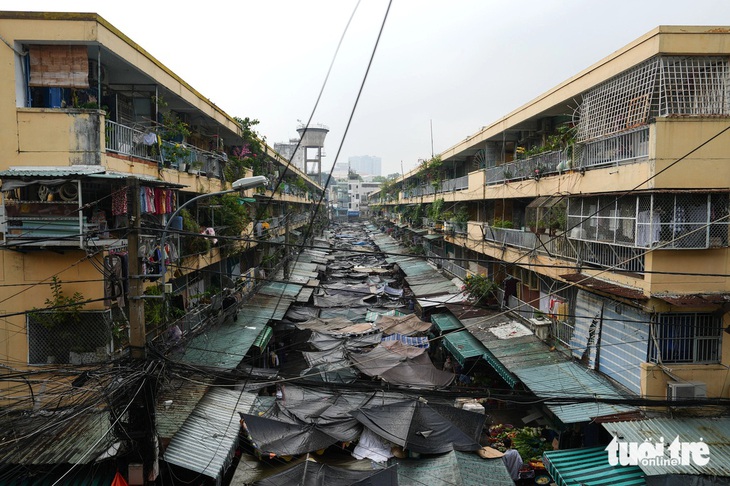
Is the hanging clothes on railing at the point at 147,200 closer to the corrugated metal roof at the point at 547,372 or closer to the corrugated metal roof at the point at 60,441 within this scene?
the corrugated metal roof at the point at 60,441

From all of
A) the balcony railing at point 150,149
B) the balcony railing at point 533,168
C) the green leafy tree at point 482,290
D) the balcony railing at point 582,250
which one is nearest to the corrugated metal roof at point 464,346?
the green leafy tree at point 482,290

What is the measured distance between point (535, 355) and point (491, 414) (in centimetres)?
247

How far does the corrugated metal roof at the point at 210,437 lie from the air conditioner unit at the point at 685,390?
390 inches

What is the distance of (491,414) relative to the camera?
628 inches

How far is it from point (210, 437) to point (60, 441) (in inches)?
113

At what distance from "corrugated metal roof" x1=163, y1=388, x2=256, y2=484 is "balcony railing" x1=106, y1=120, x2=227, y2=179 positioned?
6763 millimetres

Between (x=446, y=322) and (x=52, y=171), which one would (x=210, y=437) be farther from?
(x=446, y=322)

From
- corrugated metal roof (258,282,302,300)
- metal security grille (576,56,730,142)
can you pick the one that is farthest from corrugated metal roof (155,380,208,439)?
corrugated metal roof (258,282,302,300)

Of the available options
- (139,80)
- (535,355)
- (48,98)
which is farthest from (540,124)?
(48,98)

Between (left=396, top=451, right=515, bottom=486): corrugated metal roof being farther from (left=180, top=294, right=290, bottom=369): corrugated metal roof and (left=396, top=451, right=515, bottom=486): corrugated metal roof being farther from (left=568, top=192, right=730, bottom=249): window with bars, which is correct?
(left=180, top=294, right=290, bottom=369): corrugated metal roof

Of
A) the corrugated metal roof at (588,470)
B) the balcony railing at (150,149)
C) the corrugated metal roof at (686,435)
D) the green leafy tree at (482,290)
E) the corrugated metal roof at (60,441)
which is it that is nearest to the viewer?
the corrugated metal roof at (60,441)

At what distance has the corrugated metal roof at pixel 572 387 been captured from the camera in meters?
11.4

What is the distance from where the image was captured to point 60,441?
970cm

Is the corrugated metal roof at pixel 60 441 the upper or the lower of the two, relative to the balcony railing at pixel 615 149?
lower
